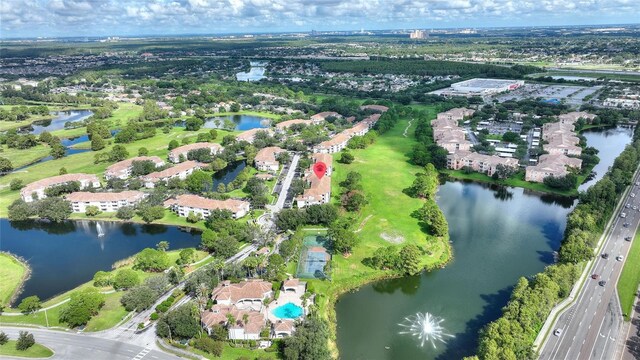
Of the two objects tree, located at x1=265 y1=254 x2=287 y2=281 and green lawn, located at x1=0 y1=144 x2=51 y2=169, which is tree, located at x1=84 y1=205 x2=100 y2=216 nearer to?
tree, located at x1=265 y1=254 x2=287 y2=281

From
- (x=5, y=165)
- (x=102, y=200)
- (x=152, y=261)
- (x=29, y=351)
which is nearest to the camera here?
(x=29, y=351)

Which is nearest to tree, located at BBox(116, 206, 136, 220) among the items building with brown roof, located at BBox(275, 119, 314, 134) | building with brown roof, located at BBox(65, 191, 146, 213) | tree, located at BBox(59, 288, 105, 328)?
building with brown roof, located at BBox(65, 191, 146, 213)

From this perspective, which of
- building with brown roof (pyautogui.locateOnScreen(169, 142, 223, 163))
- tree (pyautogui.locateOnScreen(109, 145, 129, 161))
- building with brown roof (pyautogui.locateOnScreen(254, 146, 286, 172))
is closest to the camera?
building with brown roof (pyautogui.locateOnScreen(254, 146, 286, 172))

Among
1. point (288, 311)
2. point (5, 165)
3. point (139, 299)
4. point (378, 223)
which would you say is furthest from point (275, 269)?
point (5, 165)

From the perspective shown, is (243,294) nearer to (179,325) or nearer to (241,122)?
(179,325)

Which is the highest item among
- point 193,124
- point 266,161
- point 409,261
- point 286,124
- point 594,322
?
point 193,124

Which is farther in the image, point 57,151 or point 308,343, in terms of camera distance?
point 57,151

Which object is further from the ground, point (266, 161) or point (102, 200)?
point (266, 161)
